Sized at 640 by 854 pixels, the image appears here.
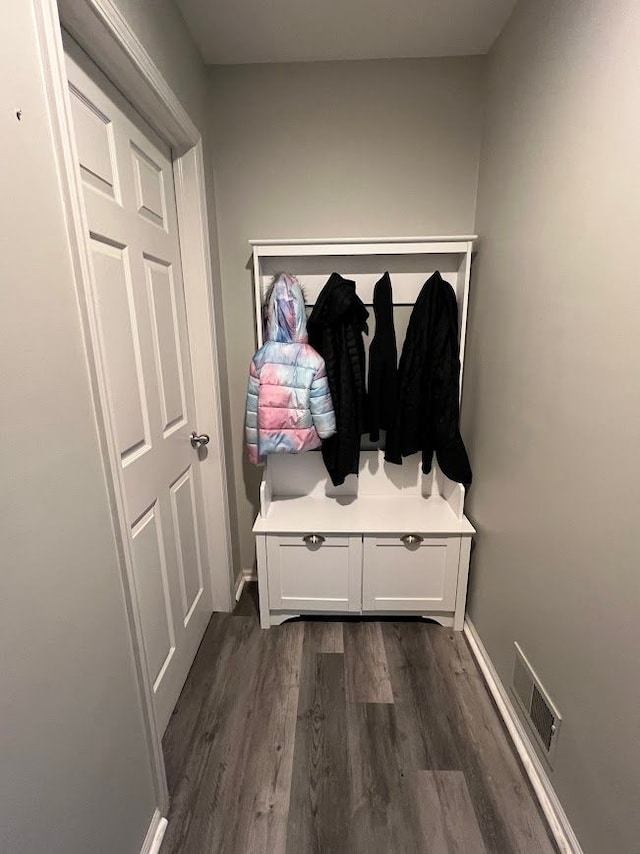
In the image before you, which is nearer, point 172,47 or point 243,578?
point 172,47

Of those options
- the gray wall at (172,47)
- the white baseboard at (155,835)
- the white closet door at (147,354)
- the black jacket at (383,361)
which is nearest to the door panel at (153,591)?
the white closet door at (147,354)

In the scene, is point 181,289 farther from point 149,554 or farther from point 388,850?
point 388,850

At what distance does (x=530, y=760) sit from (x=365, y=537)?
92cm

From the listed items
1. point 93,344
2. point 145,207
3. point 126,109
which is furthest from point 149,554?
point 126,109

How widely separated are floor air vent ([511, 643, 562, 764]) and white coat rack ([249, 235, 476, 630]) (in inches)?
18.6

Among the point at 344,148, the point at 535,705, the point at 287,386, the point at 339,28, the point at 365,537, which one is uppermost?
the point at 339,28

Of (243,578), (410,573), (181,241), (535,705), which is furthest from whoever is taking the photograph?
(243,578)

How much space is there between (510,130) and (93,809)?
236 centimetres

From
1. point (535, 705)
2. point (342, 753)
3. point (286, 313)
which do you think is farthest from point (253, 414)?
point (535, 705)

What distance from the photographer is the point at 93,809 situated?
2.81 feet

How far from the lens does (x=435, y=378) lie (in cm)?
180

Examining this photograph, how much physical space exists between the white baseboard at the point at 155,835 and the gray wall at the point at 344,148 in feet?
6.79

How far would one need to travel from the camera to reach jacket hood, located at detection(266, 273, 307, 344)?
68.1 inches

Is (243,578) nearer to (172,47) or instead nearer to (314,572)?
(314,572)
